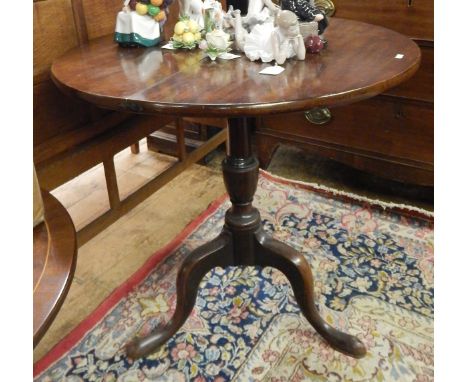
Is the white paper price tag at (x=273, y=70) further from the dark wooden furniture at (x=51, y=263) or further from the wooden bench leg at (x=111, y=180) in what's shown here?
the wooden bench leg at (x=111, y=180)

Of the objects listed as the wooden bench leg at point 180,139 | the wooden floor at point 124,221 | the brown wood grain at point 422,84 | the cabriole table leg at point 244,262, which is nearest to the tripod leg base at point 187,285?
the cabriole table leg at point 244,262

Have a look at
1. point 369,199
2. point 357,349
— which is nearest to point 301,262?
point 357,349

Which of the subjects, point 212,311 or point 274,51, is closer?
point 274,51

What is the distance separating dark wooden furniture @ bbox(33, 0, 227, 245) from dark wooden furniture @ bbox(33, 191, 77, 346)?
21.4 inches

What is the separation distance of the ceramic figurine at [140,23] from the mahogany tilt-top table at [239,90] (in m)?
0.03

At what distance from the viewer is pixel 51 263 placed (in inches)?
21.5

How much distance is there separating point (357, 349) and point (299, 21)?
2.52ft

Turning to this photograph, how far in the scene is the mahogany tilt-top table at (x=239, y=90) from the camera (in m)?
0.71

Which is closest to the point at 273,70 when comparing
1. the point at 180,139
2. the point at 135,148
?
the point at 180,139

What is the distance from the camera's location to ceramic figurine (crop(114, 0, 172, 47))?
1.02 meters

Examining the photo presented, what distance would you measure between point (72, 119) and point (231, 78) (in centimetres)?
69

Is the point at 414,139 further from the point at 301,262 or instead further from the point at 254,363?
the point at 254,363

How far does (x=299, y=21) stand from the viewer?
36.4 inches

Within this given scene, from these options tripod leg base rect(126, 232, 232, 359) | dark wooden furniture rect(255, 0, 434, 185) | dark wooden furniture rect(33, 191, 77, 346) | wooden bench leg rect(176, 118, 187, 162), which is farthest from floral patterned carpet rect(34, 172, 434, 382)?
dark wooden furniture rect(33, 191, 77, 346)
